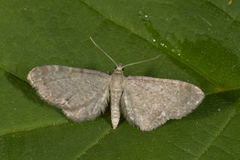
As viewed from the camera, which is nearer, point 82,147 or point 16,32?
point 82,147

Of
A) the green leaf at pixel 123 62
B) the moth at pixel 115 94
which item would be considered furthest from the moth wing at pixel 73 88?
the green leaf at pixel 123 62

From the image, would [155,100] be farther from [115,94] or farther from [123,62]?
[123,62]

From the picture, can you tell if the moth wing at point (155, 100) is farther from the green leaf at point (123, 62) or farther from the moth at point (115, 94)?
the green leaf at point (123, 62)

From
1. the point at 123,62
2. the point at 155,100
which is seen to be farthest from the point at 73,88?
the point at 155,100

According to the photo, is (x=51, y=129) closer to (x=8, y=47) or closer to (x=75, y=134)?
(x=75, y=134)

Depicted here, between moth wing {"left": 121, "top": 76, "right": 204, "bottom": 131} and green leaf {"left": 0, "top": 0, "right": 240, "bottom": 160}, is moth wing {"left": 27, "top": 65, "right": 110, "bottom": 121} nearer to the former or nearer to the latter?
green leaf {"left": 0, "top": 0, "right": 240, "bottom": 160}

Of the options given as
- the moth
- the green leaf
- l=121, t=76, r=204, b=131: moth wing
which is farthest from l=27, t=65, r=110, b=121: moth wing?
l=121, t=76, r=204, b=131: moth wing

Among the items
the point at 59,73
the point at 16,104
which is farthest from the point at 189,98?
the point at 16,104
